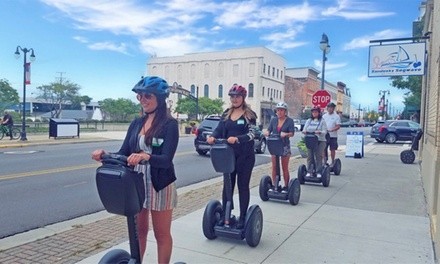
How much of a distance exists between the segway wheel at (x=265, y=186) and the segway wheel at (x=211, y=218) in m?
2.01

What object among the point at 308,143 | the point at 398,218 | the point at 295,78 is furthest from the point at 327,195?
the point at 295,78

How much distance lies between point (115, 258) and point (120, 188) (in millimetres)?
637

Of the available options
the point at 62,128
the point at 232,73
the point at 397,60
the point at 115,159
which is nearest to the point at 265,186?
the point at 115,159

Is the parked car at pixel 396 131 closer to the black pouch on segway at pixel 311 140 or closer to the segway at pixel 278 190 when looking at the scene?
the black pouch on segway at pixel 311 140

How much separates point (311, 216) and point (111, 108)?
2419 inches

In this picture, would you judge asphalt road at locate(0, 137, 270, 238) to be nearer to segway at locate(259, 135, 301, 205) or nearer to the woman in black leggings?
segway at locate(259, 135, 301, 205)

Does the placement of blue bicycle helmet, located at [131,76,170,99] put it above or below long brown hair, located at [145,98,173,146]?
above

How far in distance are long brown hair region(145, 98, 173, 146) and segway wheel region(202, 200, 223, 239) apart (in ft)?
6.43

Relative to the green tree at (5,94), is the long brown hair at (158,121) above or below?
below

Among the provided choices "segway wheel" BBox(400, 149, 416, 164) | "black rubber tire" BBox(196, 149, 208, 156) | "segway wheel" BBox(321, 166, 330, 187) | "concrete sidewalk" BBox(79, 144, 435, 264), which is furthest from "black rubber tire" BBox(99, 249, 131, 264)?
"segway wheel" BBox(400, 149, 416, 164)

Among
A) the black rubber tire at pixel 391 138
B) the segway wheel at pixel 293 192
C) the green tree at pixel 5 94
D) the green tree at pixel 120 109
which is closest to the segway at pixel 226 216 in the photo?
the segway wheel at pixel 293 192

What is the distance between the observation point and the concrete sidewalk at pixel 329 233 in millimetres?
4219

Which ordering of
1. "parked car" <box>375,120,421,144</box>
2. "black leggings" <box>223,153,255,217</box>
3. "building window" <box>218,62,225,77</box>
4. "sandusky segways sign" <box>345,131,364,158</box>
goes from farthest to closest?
"building window" <box>218,62,225,77</box> → "parked car" <box>375,120,421,144</box> → "sandusky segways sign" <box>345,131,364,158</box> → "black leggings" <box>223,153,255,217</box>

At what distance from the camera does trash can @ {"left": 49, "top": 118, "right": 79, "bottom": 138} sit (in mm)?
22562
